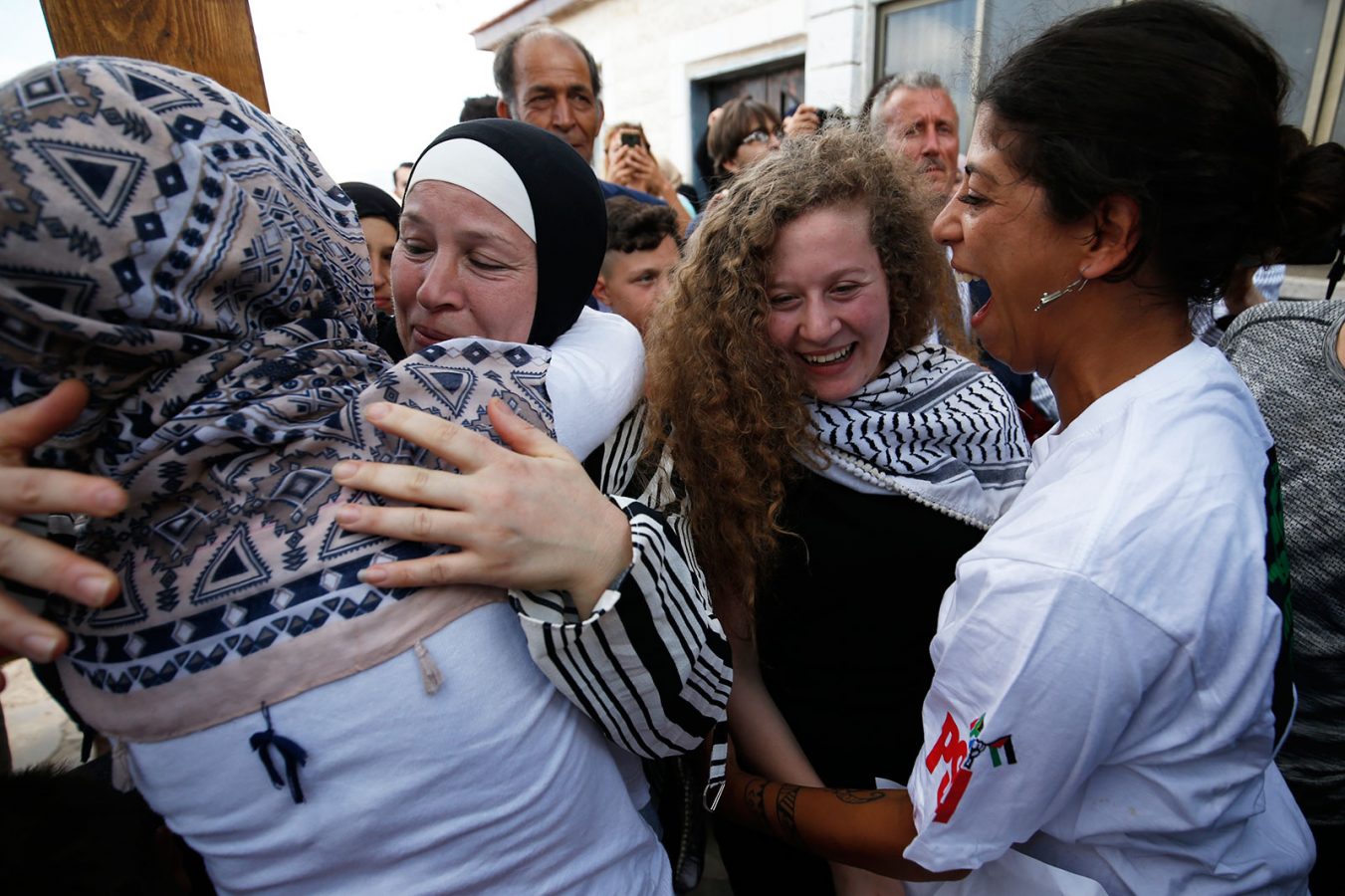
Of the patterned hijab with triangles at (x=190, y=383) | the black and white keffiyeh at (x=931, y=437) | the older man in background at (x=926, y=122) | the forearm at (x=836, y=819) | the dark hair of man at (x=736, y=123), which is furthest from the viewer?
the dark hair of man at (x=736, y=123)

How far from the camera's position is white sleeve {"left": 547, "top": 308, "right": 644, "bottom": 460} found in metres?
1.04

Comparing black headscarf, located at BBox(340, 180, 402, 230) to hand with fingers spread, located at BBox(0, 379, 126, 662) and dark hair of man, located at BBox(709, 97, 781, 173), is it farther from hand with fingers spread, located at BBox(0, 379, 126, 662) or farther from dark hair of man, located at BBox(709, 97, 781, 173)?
dark hair of man, located at BBox(709, 97, 781, 173)

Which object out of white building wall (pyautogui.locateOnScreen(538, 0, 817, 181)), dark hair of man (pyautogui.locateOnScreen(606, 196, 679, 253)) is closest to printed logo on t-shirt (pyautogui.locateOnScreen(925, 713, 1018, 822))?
dark hair of man (pyautogui.locateOnScreen(606, 196, 679, 253))

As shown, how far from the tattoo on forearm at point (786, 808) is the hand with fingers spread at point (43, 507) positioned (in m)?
1.26

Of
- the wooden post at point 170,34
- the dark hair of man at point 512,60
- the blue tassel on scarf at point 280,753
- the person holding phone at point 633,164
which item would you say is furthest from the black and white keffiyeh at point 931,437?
the dark hair of man at point 512,60

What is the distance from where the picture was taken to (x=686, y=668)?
3.09 ft

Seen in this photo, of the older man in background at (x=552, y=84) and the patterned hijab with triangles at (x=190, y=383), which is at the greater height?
the older man in background at (x=552, y=84)

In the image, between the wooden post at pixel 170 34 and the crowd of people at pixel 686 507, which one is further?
the wooden post at pixel 170 34

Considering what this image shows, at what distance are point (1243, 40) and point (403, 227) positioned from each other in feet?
4.69

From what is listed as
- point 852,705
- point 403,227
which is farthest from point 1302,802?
point 403,227

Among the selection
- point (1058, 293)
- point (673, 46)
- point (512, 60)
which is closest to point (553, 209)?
point (1058, 293)

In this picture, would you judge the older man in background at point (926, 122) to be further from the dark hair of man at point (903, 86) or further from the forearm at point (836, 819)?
the forearm at point (836, 819)

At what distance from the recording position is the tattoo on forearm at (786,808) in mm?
1414

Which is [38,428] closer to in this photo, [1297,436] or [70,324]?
[70,324]
